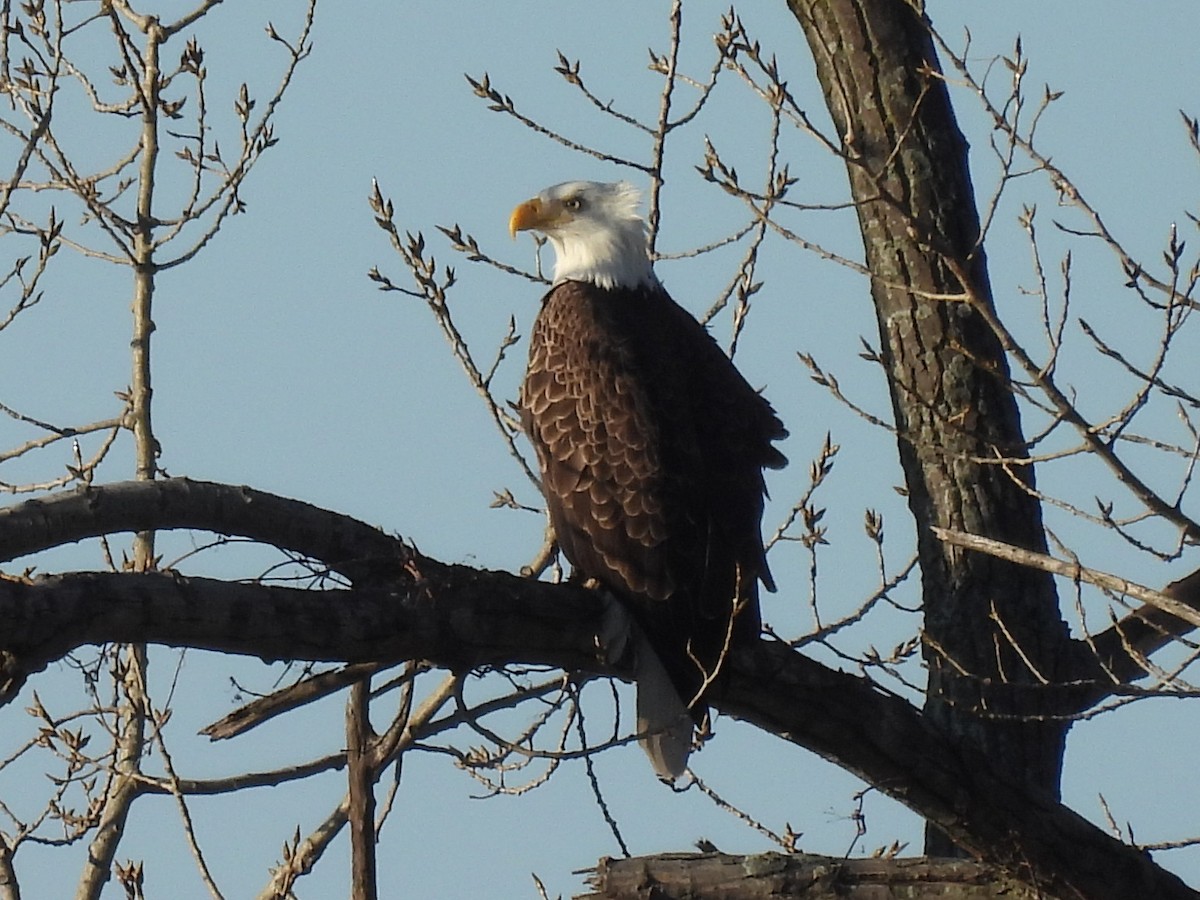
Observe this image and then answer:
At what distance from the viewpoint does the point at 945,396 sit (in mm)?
5473

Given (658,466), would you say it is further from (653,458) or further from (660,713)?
(660,713)

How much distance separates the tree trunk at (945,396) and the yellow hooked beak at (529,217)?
1.25 metres

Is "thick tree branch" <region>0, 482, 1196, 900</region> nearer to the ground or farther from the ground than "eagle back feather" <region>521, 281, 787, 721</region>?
nearer to the ground

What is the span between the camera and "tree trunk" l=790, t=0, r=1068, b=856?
17.5ft

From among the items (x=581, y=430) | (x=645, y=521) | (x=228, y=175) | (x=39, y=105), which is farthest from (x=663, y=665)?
(x=39, y=105)

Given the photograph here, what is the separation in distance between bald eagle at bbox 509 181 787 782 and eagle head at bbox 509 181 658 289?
295 mm

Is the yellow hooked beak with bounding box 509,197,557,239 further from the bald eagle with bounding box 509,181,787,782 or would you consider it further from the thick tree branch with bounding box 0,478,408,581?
the thick tree branch with bounding box 0,478,408,581

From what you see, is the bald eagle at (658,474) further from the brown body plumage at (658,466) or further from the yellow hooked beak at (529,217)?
the yellow hooked beak at (529,217)

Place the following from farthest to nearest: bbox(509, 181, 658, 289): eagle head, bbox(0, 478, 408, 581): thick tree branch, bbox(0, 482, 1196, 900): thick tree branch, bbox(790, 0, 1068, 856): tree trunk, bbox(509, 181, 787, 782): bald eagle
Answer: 1. bbox(509, 181, 658, 289): eagle head
2. bbox(790, 0, 1068, 856): tree trunk
3. bbox(509, 181, 787, 782): bald eagle
4. bbox(0, 478, 408, 581): thick tree branch
5. bbox(0, 482, 1196, 900): thick tree branch

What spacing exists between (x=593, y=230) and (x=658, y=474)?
153 cm

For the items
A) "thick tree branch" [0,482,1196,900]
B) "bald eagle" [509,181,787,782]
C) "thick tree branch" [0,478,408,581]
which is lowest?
"thick tree branch" [0,482,1196,900]

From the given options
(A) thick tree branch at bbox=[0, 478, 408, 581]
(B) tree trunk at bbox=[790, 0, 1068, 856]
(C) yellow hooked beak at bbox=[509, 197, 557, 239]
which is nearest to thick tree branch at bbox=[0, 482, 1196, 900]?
(A) thick tree branch at bbox=[0, 478, 408, 581]

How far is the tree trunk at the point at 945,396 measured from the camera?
17.5 feet

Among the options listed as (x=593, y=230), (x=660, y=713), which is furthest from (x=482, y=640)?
(x=593, y=230)
